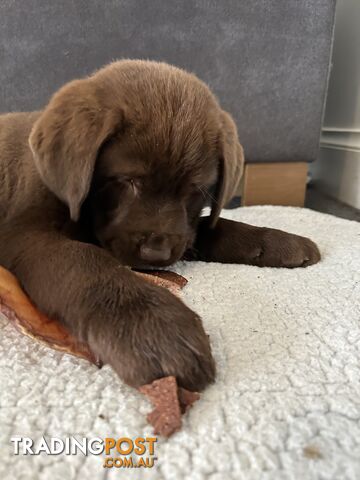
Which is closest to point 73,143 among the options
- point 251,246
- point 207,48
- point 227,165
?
point 227,165

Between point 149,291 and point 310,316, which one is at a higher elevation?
point 149,291

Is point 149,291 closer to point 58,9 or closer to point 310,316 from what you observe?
point 310,316


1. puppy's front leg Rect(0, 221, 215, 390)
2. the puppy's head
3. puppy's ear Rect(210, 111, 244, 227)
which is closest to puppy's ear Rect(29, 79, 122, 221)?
the puppy's head

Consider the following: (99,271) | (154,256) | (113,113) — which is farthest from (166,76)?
(99,271)

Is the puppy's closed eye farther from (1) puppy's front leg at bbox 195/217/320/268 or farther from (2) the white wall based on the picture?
(2) the white wall

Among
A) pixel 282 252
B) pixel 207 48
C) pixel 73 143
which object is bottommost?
pixel 282 252

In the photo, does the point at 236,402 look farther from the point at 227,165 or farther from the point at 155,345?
the point at 227,165

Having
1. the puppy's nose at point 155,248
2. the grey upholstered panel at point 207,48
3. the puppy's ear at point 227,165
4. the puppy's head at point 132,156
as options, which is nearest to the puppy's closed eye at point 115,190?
the puppy's head at point 132,156
